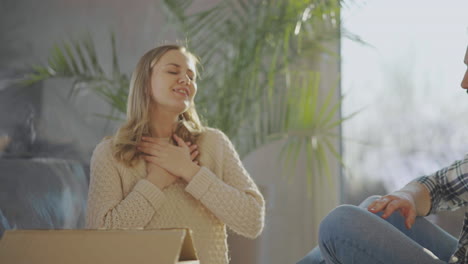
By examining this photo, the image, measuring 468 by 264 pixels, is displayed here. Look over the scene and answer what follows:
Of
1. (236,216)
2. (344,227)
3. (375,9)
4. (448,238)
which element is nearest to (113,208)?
(236,216)

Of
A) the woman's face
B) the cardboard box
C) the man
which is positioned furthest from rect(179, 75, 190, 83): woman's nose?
the cardboard box

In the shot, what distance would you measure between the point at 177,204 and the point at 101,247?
644 mm

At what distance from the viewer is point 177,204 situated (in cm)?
149

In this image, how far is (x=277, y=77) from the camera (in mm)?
3072

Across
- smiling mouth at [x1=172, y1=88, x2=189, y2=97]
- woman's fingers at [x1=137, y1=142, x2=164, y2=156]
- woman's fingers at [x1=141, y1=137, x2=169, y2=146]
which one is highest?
smiling mouth at [x1=172, y1=88, x2=189, y2=97]

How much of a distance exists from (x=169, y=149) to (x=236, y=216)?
25 centimetres

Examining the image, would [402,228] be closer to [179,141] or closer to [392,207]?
[392,207]

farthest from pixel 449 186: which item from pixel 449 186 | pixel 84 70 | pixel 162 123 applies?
pixel 84 70

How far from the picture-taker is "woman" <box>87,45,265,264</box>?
4.65ft

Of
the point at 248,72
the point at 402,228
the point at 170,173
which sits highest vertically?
the point at 248,72

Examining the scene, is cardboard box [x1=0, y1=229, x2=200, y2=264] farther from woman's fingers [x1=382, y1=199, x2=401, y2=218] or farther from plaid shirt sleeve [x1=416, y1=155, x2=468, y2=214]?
plaid shirt sleeve [x1=416, y1=155, x2=468, y2=214]

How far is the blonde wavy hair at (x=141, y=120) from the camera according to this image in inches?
59.9

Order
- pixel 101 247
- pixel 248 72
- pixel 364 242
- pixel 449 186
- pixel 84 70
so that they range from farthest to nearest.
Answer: pixel 248 72
pixel 84 70
pixel 449 186
pixel 364 242
pixel 101 247

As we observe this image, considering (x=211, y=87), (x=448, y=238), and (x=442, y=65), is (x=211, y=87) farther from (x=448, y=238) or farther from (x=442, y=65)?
(x=448, y=238)
